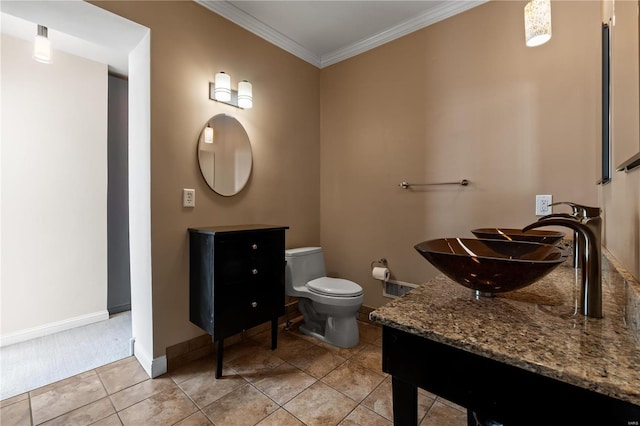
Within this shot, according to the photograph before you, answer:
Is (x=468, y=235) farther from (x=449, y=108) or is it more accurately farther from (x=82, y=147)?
(x=82, y=147)

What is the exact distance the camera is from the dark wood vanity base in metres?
0.48

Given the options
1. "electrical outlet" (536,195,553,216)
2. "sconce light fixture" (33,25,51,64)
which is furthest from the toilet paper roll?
"sconce light fixture" (33,25,51,64)

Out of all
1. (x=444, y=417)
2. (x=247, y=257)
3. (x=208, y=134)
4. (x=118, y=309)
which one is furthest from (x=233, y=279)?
(x=118, y=309)

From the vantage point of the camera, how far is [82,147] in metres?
2.49

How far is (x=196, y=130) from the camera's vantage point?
1958 mm

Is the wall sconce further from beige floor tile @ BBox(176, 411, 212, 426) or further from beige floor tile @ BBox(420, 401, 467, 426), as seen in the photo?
beige floor tile @ BBox(420, 401, 467, 426)

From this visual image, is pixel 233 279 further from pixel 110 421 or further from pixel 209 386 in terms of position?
pixel 110 421

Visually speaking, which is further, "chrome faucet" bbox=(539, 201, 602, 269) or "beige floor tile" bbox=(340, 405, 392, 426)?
"beige floor tile" bbox=(340, 405, 392, 426)

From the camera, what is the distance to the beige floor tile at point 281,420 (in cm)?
139

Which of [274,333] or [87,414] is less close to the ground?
[274,333]

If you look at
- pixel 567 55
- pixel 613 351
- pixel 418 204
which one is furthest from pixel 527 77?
pixel 613 351

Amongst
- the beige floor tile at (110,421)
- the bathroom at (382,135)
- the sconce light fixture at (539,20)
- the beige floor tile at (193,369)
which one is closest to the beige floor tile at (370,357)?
the bathroom at (382,135)

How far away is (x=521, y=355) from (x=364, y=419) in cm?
119

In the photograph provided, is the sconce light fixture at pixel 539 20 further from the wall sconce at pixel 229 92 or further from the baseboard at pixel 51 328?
the baseboard at pixel 51 328
